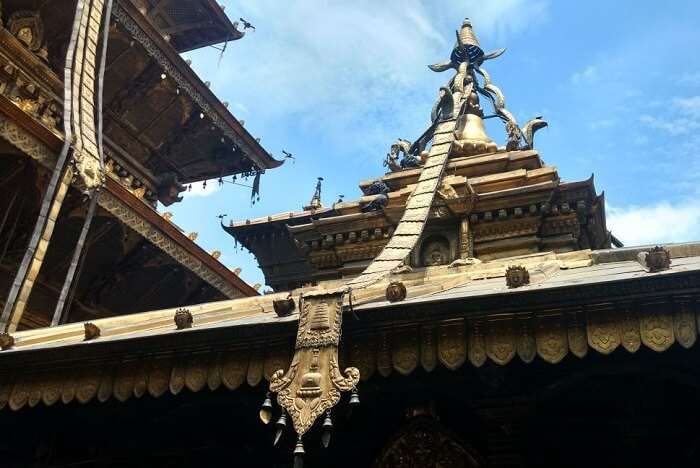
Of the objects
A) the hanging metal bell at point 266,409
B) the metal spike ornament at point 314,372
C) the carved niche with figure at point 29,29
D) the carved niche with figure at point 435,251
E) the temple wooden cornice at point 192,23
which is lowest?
the hanging metal bell at point 266,409

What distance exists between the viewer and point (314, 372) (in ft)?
16.0

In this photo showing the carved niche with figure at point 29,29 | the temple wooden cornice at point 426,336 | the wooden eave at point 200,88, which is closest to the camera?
the temple wooden cornice at point 426,336

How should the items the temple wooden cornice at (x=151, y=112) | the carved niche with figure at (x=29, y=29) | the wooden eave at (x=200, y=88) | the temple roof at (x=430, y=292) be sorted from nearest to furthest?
the temple roof at (x=430, y=292)
the temple wooden cornice at (x=151, y=112)
the carved niche with figure at (x=29, y=29)
the wooden eave at (x=200, y=88)

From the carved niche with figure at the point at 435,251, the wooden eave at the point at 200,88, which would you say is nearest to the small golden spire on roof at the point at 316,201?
the wooden eave at the point at 200,88

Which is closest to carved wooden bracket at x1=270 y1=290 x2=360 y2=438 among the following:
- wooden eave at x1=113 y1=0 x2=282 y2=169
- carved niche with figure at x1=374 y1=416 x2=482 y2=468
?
carved niche with figure at x1=374 y1=416 x2=482 y2=468

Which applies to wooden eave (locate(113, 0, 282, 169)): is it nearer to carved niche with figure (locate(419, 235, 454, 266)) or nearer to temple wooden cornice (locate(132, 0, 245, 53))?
temple wooden cornice (locate(132, 0, 245, 53))

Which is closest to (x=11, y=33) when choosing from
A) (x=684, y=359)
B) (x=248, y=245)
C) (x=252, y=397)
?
(x=248, y=245)

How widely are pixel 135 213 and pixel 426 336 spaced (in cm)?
1143

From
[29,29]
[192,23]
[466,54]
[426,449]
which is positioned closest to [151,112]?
[29,29]

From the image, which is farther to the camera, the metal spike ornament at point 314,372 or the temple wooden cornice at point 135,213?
the temple wooden cornice at point 135,213

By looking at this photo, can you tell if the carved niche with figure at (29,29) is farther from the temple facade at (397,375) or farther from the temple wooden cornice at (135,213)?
the temple facade at (397,375)

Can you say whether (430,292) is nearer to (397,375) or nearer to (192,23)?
(397,375)

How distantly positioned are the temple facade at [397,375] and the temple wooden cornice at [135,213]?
6039 mm

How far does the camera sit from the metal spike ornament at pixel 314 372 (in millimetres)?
4676
